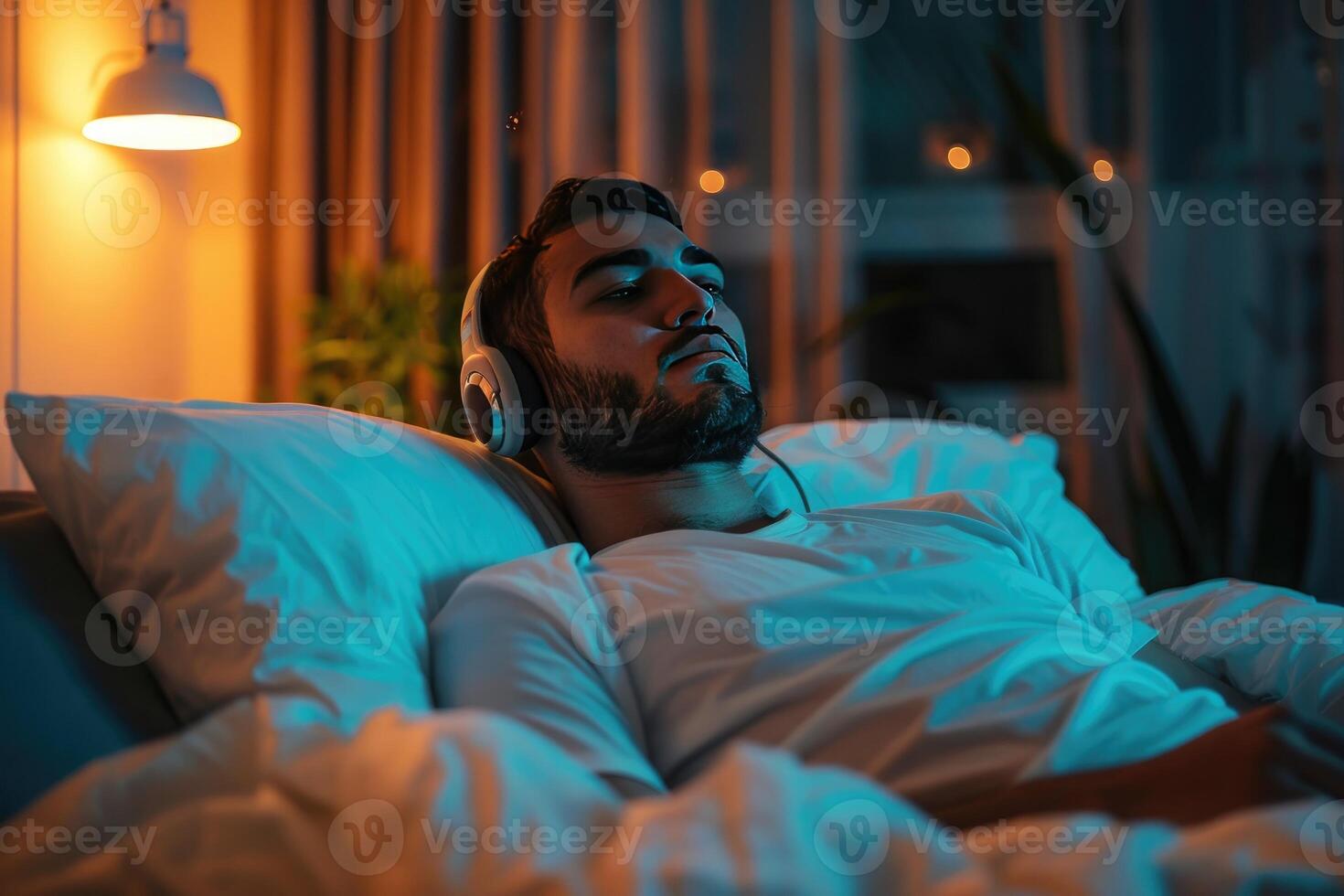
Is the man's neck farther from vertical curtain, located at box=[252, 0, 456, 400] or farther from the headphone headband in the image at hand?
vertical curtain, located at box=[252, 0, 456, 400]

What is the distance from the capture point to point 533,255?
131 centimetres

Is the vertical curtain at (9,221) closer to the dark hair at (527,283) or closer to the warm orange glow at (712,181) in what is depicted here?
the dark hair at (527,283)

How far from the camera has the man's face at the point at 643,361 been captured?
118 cm

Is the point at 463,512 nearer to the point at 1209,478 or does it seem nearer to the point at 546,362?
the point at 546,362

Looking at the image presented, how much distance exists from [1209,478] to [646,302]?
5.45 ft

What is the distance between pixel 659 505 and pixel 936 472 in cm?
58

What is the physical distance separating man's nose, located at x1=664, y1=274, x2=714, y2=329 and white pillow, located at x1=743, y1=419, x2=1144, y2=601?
24 cm

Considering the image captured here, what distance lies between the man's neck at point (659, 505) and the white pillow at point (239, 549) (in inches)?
9.5

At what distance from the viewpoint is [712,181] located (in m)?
2.78

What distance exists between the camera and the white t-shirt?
32.4 inches

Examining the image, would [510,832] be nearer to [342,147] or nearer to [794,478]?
[794,478]

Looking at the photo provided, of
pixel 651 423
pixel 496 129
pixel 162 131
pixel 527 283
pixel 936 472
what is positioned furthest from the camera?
pixel 496 129

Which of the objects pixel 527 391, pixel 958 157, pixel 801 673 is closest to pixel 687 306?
pixel 527 391

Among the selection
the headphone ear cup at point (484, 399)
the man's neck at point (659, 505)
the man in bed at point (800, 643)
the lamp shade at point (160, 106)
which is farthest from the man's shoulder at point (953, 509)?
the lamp shade at point (160, 106)
